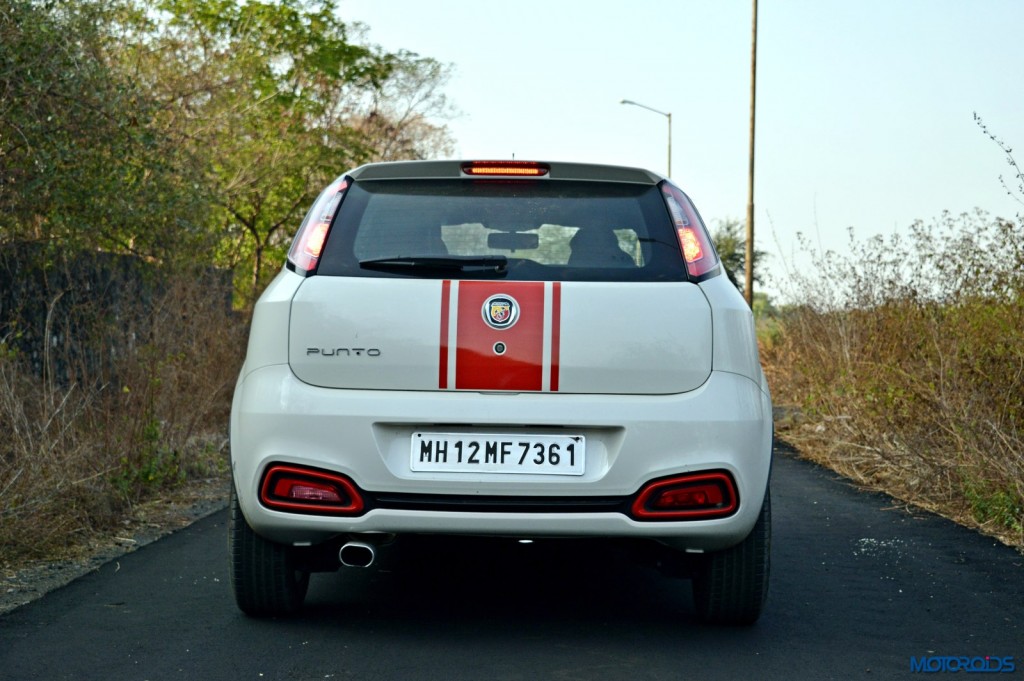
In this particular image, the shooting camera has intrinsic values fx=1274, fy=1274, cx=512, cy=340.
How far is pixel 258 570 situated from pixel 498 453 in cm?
112

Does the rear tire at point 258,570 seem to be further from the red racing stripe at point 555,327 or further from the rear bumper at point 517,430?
the red racing stripe at point 555,327

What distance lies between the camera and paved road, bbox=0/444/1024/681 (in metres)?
4.21

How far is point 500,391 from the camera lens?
4172 millimetres

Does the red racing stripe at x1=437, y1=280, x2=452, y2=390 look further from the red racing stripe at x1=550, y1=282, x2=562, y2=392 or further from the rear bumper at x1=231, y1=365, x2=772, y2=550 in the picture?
the red racing stripe at x1=550, y1=282, x2=562, y2=392

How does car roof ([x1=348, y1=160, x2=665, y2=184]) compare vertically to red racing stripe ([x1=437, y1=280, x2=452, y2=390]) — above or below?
above

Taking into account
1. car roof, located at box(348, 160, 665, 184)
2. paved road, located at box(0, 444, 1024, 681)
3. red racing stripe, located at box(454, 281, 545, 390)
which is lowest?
paved road, located at box(0, 444, 1024, 681)

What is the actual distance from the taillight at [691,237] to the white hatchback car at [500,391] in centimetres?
1

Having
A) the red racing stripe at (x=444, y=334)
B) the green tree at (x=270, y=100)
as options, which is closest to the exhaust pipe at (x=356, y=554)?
the red racing stripe at (x=444, y=334)

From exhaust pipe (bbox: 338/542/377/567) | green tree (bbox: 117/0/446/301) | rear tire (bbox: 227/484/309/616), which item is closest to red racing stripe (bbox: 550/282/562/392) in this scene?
exhaust pipe (bbox: 338/542/377/567)

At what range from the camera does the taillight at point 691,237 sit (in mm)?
4414

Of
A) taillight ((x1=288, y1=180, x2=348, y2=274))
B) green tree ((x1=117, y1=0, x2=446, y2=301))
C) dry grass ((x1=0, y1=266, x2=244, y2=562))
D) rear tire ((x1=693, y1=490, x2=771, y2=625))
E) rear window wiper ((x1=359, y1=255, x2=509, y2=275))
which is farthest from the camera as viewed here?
green tree ((x1=117, y1=0, x2=446, y2=301))

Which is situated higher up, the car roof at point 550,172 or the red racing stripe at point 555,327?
the car roof at point 550,172

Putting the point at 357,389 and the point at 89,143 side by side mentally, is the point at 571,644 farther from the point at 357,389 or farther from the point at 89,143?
the point at 89,143

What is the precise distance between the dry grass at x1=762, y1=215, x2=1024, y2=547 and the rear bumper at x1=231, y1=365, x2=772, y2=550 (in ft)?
11.3
